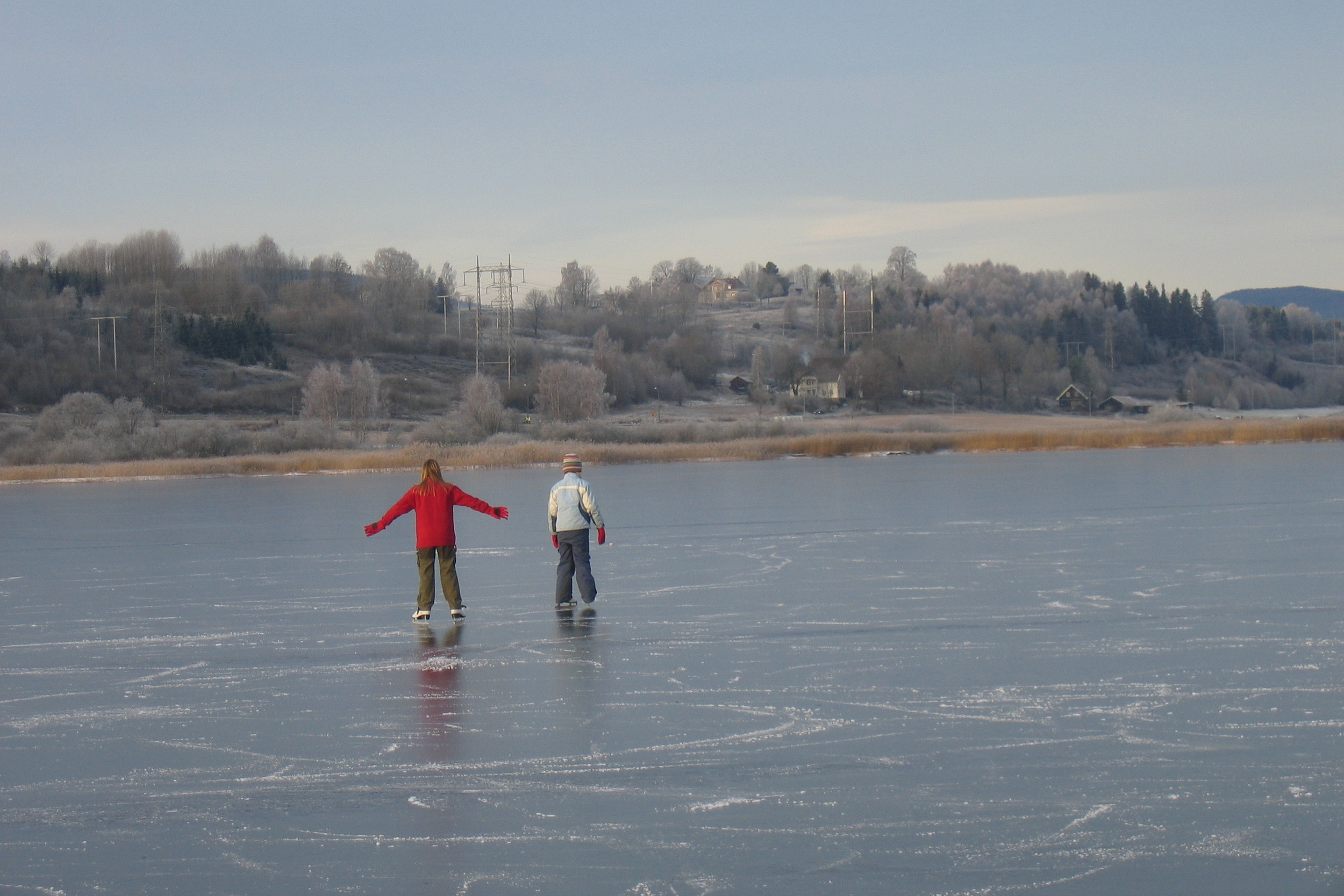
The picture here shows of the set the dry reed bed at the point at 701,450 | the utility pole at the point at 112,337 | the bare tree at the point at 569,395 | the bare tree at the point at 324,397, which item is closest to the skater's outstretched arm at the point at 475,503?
the dry reed bed at the point at 701,450

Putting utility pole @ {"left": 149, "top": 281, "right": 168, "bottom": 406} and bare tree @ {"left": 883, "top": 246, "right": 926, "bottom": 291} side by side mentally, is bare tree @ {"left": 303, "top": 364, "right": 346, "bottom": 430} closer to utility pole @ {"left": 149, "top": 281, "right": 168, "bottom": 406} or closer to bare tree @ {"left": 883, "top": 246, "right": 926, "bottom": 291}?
utility pole @ {"left": 149, "top": 281, "right": 168, "bottom": 406}

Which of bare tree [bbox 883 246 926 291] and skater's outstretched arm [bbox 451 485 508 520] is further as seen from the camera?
bare tree [bbox 883 246 926 291]

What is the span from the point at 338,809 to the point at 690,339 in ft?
388

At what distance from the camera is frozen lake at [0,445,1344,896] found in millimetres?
4816

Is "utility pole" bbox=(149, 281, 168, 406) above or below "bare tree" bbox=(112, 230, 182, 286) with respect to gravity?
below

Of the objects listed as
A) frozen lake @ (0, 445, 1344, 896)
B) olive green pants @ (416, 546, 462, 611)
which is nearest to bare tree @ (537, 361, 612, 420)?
frozen lake @ (0, 445, 1344, 896)

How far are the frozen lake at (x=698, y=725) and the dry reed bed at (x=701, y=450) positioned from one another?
3200 cm

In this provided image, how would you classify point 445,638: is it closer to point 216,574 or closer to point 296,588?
point 296,588

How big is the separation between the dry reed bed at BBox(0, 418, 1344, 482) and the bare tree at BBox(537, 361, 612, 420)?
23364 mm

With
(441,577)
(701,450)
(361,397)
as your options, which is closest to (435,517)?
(441,577)

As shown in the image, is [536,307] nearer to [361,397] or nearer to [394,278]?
[394,278]

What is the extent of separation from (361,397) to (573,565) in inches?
2630

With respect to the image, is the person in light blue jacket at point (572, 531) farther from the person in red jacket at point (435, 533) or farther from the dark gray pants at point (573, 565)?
the person in red jacket at point (435, 533)

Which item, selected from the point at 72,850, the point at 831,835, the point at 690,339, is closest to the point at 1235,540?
the point at 831,835
